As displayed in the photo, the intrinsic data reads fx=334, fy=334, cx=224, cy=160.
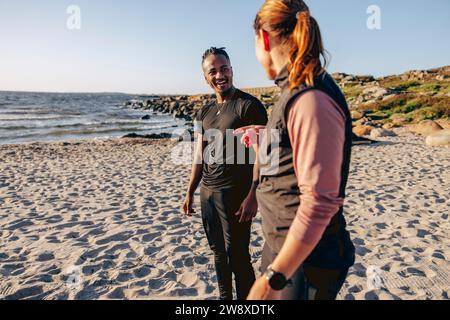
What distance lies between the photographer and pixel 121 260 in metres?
4.20

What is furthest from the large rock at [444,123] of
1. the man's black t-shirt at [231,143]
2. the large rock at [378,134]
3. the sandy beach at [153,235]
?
the man's black t-shirt at [231,143]

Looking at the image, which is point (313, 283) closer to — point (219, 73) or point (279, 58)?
point (279, 58)

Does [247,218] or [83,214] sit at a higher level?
[247,218]

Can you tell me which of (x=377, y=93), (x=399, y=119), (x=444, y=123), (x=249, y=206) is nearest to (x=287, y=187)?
(x=249, y=206)

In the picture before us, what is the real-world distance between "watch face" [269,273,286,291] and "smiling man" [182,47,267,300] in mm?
1292

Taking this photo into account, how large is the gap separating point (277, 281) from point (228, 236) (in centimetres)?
146

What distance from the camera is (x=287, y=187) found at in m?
1.43

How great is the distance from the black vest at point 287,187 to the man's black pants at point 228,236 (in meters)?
1.07

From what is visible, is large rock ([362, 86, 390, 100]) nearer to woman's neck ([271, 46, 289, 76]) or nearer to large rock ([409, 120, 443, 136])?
large rock ([409, 120, 443, 136])

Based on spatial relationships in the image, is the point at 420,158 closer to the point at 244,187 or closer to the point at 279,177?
the point at 244,187

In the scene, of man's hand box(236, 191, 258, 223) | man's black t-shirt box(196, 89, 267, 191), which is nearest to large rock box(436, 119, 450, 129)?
man's black t-shirt box(196, 89, 267, 191)

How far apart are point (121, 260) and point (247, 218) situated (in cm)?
232

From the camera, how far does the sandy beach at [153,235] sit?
3.58 metres

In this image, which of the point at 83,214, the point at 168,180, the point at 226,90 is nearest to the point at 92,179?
the point at 168,180
